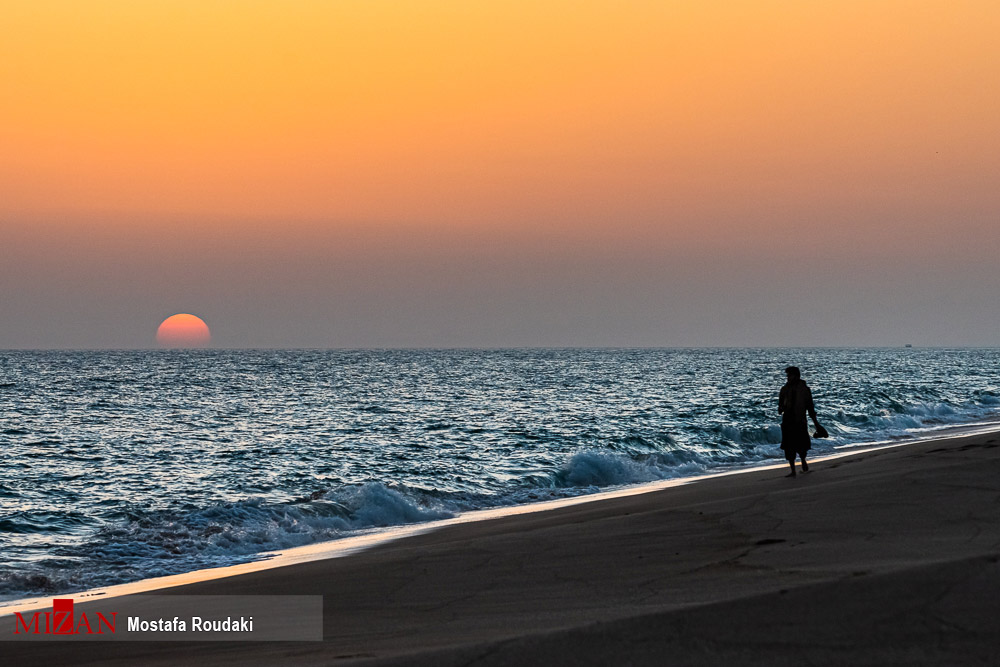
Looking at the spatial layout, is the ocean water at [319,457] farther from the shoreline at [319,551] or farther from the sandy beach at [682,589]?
the sandy beach at [682,589]

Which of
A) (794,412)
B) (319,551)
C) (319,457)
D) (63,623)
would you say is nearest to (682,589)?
(63,623)

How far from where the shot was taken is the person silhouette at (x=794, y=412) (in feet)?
46.4

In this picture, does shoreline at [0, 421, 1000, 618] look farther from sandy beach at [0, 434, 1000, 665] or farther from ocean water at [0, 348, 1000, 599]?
sandy beach at [0, 434, 1000, 665]

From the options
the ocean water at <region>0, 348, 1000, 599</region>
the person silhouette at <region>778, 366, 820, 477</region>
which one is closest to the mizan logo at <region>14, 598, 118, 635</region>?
the ocean water at <region>0, 348, 1000, 599</region>

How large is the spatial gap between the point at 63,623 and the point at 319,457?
51.1ft

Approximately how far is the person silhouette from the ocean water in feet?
16.0

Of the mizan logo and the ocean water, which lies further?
the ocean water

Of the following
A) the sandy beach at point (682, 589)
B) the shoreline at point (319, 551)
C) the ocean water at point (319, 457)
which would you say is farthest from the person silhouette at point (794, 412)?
the ocean water at point (319, 457)

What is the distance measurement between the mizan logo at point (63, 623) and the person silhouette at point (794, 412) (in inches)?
423

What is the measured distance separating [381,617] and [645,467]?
1540 cm

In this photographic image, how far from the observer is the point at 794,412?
47.5 ft

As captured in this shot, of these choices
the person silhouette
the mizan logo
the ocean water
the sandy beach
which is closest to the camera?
the sandy beach

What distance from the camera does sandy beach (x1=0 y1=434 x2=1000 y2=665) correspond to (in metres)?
4.47

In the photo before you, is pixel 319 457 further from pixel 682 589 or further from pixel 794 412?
pixel 682 589
